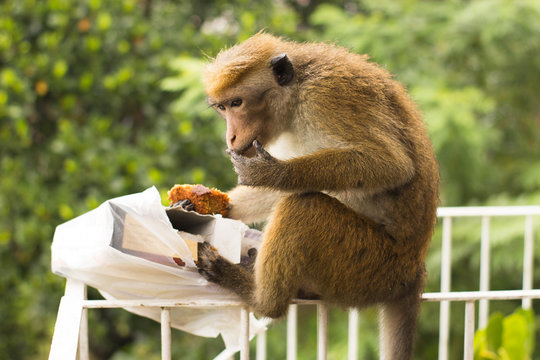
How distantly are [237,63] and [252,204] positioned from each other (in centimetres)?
77

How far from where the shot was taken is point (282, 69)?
2.55 m

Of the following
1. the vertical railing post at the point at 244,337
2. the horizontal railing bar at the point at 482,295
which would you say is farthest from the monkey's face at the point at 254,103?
the horizontal railing bar at the point at 482,295

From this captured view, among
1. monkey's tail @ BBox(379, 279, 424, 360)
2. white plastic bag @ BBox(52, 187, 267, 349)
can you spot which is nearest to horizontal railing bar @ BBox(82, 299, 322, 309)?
white plastic bag @ BBox(52, 187, 267, 349)

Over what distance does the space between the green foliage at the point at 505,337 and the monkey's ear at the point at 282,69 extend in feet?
5.46

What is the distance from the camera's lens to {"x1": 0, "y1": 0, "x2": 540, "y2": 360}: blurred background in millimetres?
4547

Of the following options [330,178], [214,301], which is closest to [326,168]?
[330,178]

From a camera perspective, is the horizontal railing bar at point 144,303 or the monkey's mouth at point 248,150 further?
the monkey's mouth at point 248,150

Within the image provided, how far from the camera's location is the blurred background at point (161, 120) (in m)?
4.55

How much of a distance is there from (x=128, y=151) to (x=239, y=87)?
2258mm

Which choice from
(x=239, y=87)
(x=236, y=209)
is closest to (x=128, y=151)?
(x=236, y=209)

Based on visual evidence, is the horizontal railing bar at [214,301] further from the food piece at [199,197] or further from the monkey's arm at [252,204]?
the monkey's arm at [252,204]

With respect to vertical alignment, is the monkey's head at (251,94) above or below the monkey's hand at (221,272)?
above

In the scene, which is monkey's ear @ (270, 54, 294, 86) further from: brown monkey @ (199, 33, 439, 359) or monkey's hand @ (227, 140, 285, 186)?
monkey's hand @ (227, 140, 285, 186)

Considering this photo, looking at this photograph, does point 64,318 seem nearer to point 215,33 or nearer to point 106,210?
point 106,210
